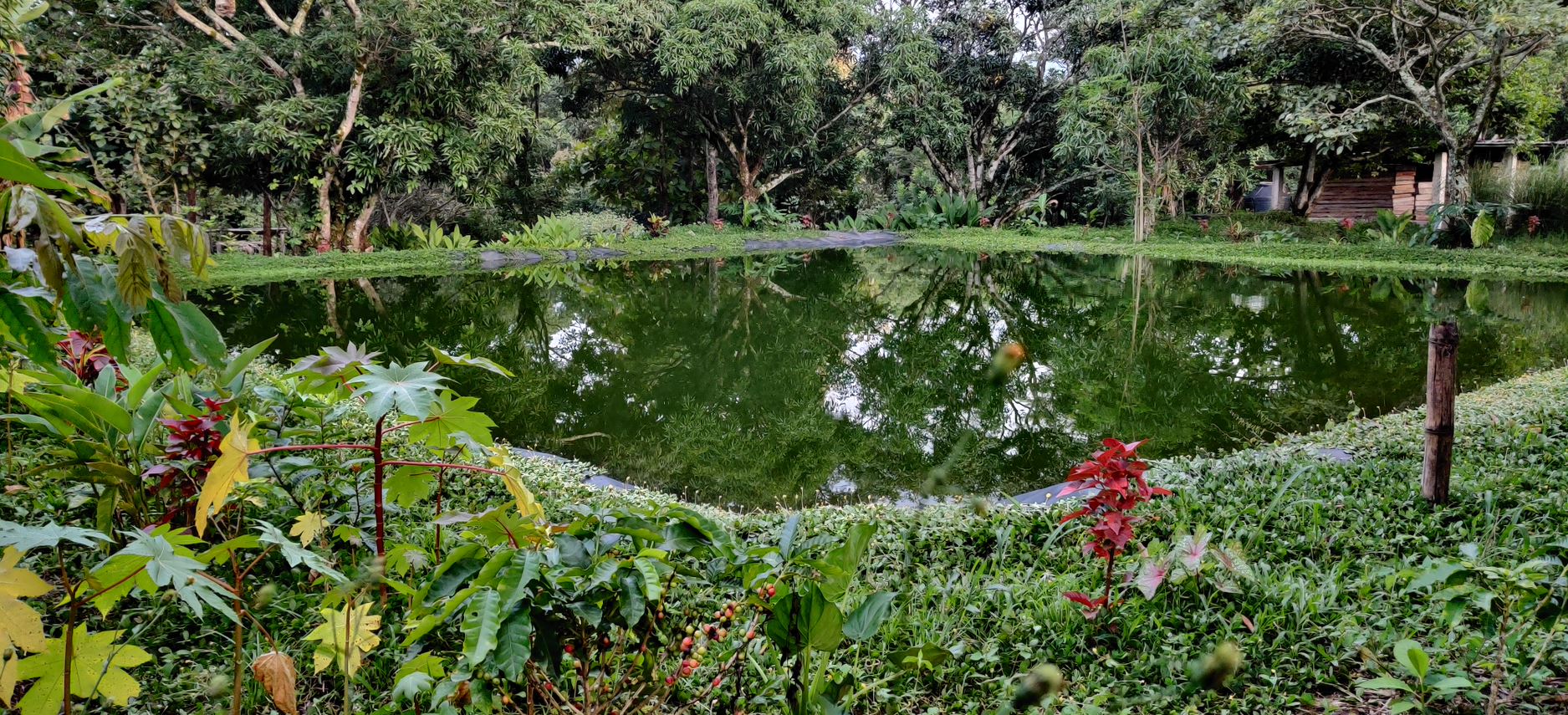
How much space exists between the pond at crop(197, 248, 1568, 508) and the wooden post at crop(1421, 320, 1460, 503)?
4.70 feet

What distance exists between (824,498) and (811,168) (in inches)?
676

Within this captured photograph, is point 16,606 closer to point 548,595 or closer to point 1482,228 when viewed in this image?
point 548,595

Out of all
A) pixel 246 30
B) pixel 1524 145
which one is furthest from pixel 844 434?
pixel 1524 145

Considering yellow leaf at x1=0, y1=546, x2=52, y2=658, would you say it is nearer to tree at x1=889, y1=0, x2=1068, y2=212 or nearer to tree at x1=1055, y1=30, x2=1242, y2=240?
tree at x1=1055, y1=30, x2=1242, y2=240

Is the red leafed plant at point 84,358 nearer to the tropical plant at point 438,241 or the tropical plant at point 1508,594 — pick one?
the tropical plant at point 1508,594

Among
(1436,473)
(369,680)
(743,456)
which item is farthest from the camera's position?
(743,456)

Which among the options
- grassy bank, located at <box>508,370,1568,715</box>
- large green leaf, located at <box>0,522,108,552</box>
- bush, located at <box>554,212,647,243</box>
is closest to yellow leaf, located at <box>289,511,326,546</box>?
large green leaf, located at <box>0,522,108,552</box>

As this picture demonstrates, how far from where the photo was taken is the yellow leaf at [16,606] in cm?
91

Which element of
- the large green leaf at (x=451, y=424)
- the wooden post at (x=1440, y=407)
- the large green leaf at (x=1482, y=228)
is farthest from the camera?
the large green leaf at (x=1482, y=228)

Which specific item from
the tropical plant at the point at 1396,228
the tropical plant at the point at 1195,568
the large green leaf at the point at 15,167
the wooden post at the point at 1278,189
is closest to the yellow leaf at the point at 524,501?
the large green leaf at the point at 15,167

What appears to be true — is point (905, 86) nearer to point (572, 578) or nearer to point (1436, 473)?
point (1436, 473)

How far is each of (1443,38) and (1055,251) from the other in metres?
6.32

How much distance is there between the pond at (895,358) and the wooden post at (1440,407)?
1433mm

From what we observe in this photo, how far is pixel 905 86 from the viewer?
1742 cm
